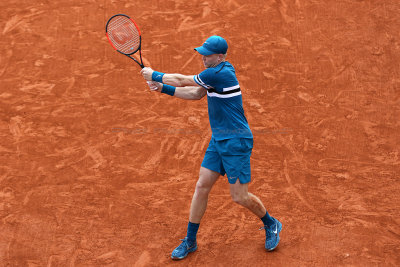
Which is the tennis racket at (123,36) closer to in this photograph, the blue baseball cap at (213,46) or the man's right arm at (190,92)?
the man's right arm at (190,92)

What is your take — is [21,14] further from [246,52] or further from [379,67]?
[379,67]

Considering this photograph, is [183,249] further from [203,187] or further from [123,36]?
[123,36]

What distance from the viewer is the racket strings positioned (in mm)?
6160

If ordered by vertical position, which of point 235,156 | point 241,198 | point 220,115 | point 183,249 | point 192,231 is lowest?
point 183,249

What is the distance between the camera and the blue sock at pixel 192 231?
5684 millimetres

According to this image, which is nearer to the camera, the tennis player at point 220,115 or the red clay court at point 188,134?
the tennis player at point 220,115

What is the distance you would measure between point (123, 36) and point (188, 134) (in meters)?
2.27

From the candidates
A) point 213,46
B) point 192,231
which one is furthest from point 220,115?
point 192,231

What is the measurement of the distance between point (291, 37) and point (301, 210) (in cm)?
434

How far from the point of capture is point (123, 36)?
619 cm

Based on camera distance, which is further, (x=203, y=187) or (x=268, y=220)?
(x=268, y=220)

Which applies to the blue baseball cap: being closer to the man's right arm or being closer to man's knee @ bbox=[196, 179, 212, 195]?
the man's right arm

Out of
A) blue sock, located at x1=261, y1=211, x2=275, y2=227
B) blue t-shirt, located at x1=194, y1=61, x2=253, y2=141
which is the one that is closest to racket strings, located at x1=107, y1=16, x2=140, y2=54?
blue t-shirt, located at x1=194, y1=61, x2=253, y2=141

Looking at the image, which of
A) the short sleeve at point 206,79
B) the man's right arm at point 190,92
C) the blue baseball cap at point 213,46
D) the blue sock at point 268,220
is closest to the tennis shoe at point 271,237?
the blue sock at point 268,220
